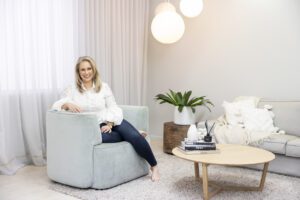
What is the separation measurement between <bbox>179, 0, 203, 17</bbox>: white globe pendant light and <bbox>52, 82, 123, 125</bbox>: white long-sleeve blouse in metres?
1.70

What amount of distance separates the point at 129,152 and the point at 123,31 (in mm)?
2063

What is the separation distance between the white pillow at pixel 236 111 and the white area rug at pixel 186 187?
0.55 metres

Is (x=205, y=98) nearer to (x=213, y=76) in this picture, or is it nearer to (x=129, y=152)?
(x=213, y=76)

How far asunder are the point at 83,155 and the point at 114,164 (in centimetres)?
28

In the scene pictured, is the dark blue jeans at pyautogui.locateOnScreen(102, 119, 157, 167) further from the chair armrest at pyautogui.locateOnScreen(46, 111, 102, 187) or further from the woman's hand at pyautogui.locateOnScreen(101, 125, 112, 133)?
the chair armrest at pyautogui.locateOnScreen(46, 111, 102, 187)

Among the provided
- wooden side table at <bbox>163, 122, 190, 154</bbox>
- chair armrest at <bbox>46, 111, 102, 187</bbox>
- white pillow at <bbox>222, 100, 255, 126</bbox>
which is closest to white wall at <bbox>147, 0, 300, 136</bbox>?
white pillow at <bbox>222, 100, 255, 126</bbox>

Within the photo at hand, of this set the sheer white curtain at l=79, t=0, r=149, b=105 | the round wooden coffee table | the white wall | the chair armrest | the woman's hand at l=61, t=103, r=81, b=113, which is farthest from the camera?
the sheer white curtain at l=79, t=0, r=149, b=105

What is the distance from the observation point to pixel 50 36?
3605 mm

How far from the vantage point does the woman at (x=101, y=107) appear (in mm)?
2980

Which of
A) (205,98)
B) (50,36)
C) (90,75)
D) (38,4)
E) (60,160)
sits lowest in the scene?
(60,160)

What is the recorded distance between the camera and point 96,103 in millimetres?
3105

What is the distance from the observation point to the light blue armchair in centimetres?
274

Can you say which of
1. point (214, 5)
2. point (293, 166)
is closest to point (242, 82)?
point (214, 5)

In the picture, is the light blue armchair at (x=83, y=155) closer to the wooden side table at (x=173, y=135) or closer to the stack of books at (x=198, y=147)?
the stack of books at (x=198, y=147)
